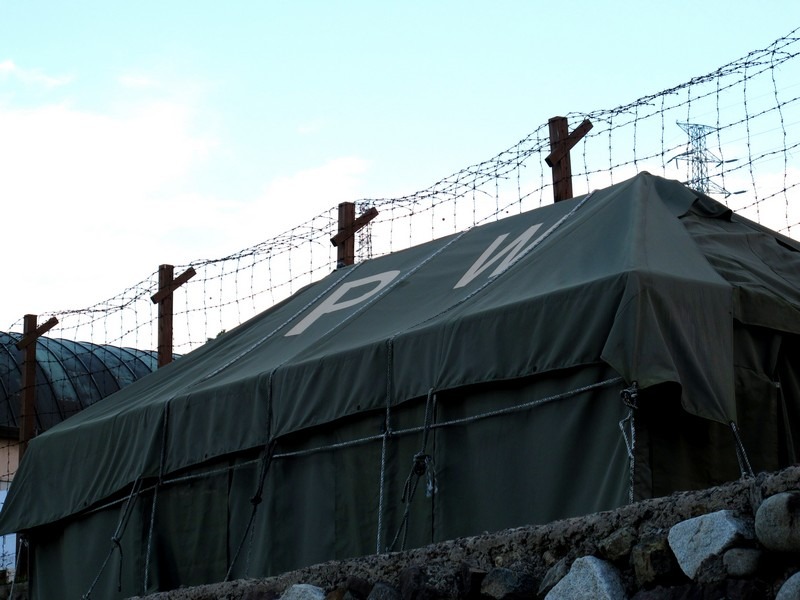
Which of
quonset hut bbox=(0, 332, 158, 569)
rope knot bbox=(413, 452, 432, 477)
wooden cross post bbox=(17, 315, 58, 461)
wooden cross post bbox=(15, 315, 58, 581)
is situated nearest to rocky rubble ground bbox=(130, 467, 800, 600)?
rope knot bbox=(413, 452, 432, 477)

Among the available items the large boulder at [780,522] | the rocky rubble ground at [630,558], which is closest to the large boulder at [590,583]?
the rocky rubble ground at [630,558]

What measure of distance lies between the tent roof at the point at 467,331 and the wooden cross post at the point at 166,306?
817 millimetres

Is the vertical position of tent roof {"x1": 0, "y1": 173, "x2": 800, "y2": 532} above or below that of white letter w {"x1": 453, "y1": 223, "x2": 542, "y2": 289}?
below

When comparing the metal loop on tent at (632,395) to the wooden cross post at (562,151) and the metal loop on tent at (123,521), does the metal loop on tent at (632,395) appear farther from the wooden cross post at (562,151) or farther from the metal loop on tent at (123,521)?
the metal loop on tent at (123,521)

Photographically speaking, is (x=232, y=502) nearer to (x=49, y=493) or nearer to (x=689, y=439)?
(x=49, y=493)

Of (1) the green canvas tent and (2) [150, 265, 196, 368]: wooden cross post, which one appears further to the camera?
(2) [150, 265, 196, 368]: wooden cross post

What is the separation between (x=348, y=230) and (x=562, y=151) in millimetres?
2329

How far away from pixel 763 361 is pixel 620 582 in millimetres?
3261

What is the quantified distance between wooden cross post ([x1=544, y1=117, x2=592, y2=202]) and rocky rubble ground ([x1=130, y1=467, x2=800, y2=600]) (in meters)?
3.99

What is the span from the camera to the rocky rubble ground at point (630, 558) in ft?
12.8

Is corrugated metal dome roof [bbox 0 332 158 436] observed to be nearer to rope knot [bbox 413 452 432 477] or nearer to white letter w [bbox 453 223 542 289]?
white letter w [bbox 453 223 542 289]

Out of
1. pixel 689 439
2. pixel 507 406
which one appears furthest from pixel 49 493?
pixel 689 439

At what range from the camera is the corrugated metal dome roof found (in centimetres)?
2195

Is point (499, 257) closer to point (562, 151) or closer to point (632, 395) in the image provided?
point (562, 151)
